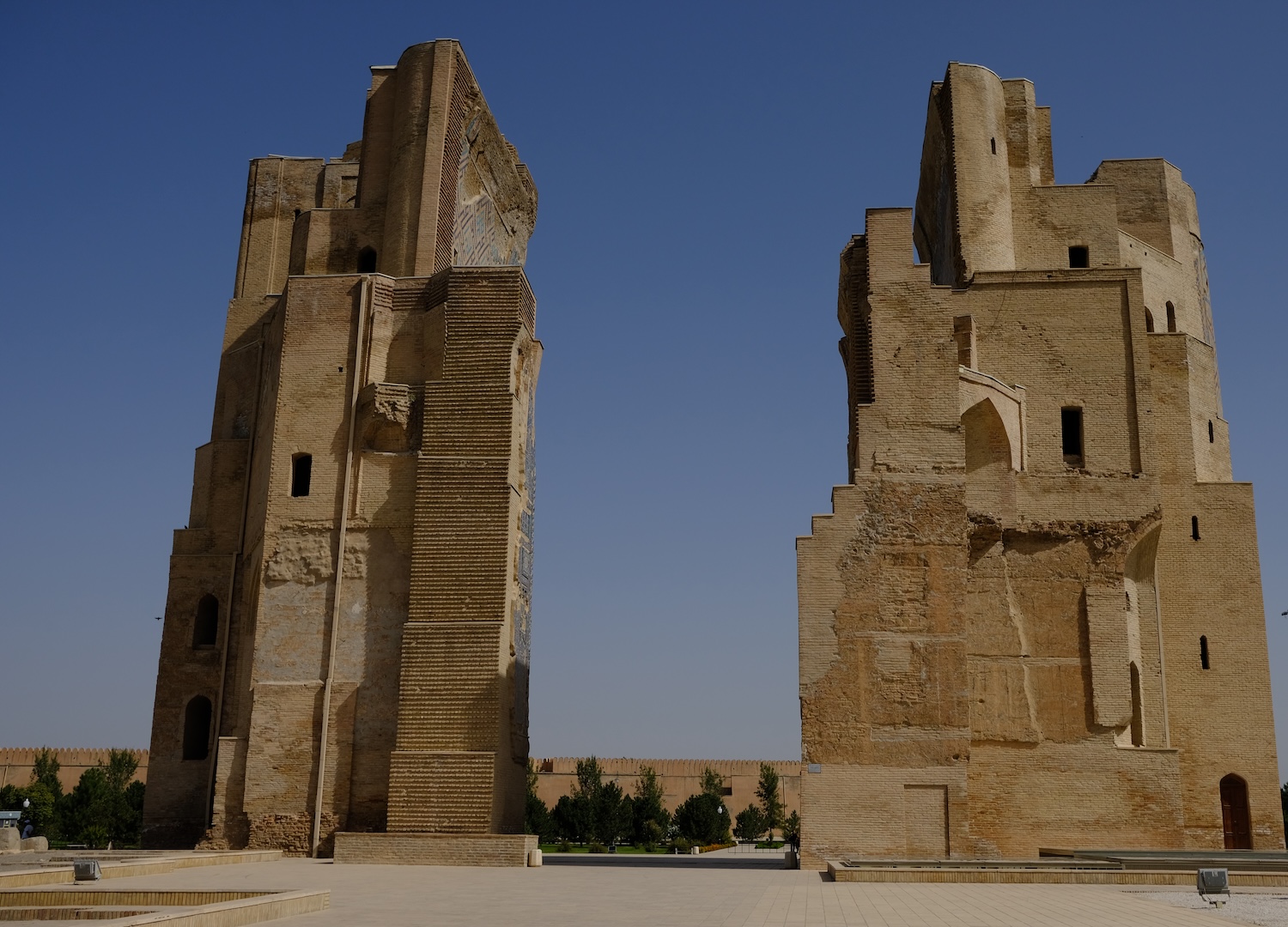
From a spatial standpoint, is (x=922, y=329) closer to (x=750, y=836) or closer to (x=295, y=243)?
(x=295, y=243)

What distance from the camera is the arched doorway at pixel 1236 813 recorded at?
18609 millimetres

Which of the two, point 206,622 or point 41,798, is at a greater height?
point 206,622

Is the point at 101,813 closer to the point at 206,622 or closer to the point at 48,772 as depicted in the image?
the point at 48,772

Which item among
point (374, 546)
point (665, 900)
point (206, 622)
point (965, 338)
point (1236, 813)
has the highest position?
point (965, 338)

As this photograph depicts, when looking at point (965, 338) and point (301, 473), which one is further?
point (965, 338)

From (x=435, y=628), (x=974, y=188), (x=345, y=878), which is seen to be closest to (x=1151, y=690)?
(x=974, y=188)

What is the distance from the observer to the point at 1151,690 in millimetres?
18453

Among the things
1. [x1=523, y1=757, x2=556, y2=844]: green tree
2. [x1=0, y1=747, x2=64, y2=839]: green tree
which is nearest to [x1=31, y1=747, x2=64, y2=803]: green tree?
[x1=0, y1=747, x2=64, y2=839]: green tree

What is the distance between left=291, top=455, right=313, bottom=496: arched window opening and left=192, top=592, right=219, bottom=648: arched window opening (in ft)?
10.5

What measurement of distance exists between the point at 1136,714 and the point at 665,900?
10.3 metres

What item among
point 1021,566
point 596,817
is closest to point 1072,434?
point 1021,566

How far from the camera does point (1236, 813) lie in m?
18.7

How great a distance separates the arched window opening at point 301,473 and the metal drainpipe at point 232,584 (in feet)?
6.95

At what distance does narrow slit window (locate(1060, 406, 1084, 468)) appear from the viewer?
1891cm
